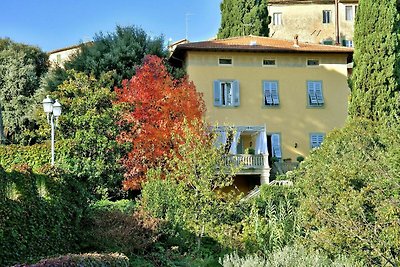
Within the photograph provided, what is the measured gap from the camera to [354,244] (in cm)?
1173

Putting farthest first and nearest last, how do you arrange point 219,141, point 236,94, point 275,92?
point 275,92 < point 236,94 < point 219,141

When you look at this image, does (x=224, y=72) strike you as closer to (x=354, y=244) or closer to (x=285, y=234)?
(x=285, y=234)

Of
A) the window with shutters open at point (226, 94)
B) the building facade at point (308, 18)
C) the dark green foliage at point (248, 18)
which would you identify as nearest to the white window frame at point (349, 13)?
the building facade at point (308, 18)

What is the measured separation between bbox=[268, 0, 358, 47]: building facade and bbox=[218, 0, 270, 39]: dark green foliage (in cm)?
760

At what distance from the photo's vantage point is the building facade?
4803cm

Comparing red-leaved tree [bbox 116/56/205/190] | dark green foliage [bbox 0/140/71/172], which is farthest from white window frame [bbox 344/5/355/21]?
dark green foliage [bbox 0/140/71/172]

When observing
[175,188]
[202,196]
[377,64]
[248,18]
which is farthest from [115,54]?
[202,196]

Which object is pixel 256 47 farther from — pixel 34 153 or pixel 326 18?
pixel 326 18

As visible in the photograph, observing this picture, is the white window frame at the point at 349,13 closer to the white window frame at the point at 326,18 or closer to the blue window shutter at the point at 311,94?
the white window frame at the point at 326,18

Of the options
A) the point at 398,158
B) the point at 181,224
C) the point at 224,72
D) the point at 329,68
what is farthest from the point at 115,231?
the point at 329,68

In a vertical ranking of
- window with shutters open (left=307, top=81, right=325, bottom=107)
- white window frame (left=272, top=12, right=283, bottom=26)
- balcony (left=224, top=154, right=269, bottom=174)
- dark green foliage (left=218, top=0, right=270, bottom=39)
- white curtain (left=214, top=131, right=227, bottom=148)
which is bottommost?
balcony (left=224, top=154, right=269, bottom=174)

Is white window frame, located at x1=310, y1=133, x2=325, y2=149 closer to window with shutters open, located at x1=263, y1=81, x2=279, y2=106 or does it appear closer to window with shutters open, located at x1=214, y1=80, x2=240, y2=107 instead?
window with shutters open, located at x1=263, y1=81, x2=279, y2=106

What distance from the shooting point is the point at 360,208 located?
39.0 feet

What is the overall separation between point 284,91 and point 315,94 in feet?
5.25
